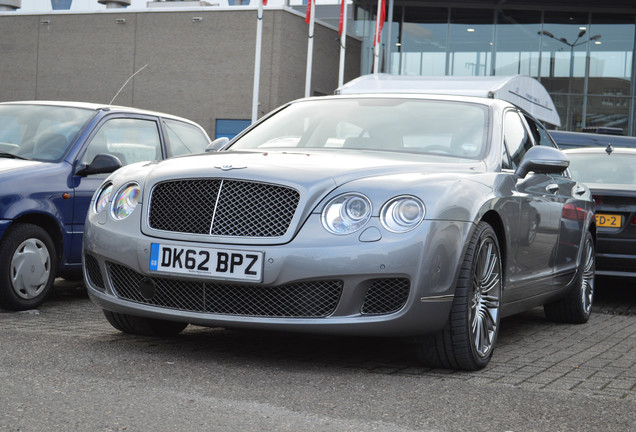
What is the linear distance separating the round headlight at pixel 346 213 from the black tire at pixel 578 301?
120 inches

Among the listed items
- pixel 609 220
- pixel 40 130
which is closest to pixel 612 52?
pixel 609 220

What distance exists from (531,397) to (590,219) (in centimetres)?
362

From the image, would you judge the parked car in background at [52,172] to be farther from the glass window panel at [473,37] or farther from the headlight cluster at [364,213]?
the glass window panel at [473,37]

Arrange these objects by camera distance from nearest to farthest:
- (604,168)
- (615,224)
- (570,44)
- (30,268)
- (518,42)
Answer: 1. (30,268)
2. (615,224)
3. (604,168)
4. (570,44)
5. (518,42)

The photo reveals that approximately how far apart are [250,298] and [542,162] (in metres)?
2.11

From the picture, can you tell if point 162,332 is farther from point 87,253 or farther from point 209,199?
point 209,199

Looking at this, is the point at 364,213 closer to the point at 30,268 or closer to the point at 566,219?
the point at 566,219

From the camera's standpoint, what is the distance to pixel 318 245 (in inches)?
173

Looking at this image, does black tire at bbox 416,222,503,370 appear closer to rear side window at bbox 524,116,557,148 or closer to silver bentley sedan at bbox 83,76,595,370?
silver bentley sedan at bbox 83,76,595,370

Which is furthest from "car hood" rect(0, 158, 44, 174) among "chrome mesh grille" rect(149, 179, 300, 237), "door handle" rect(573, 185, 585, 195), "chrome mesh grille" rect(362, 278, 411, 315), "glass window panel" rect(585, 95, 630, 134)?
"glass window panel" rect(585, 95, 630, 134)

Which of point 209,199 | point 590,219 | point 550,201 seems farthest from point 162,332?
point 590,219

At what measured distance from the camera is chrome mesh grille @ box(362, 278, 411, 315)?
4.45 m

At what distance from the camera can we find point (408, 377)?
4523mm

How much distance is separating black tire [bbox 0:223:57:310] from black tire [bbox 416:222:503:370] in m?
2.99
